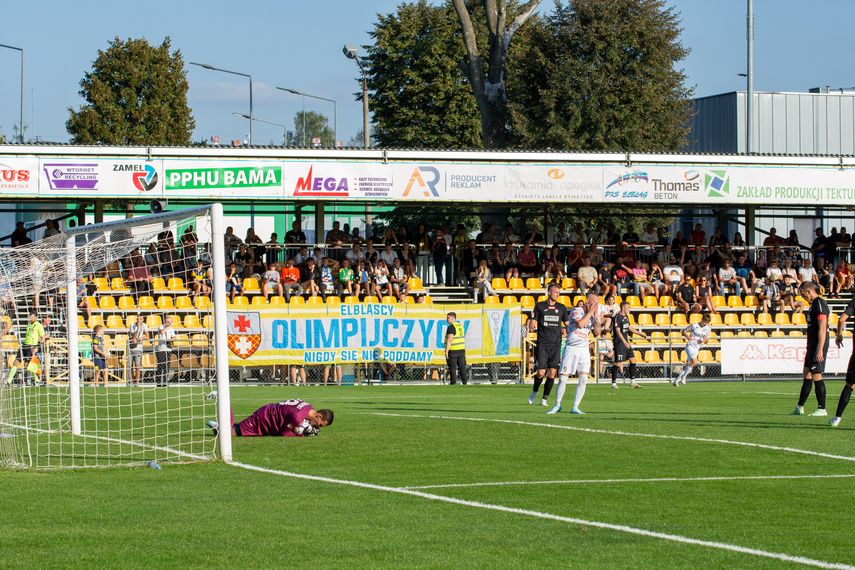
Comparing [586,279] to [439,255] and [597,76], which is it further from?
[597,76]

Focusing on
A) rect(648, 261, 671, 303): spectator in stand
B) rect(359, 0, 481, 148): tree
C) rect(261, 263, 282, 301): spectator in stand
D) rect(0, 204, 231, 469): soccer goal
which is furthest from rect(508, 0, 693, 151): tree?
rect(0, 204, 231, 469): soccer goal

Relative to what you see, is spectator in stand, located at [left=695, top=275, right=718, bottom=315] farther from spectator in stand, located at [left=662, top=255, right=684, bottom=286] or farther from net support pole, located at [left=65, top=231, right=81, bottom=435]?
net support pole, located at [left=65, top=231, right=81, bottom=435]

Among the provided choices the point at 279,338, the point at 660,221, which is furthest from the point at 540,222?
the point at 279,338

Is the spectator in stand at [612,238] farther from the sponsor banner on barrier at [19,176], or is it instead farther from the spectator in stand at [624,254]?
the sponsor banner on barrier at [19,176]

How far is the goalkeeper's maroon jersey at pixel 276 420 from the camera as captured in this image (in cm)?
1250

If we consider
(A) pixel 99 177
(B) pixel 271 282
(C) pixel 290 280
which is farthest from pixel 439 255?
(A) pixel 99 177

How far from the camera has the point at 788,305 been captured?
3102cm

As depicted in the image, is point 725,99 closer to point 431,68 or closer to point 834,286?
point 431,68

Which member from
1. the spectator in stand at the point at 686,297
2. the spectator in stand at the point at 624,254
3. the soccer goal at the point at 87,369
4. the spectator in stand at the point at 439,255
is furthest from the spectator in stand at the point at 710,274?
the soccer goal at the point at 87,369

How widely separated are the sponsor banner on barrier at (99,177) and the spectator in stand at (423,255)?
8532mm

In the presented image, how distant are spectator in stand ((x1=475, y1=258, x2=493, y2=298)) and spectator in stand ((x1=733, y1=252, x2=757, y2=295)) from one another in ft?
28.4

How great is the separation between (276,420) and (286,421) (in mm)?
144

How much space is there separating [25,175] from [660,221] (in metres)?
29.1

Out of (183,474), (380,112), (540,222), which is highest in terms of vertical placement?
(380,112)
